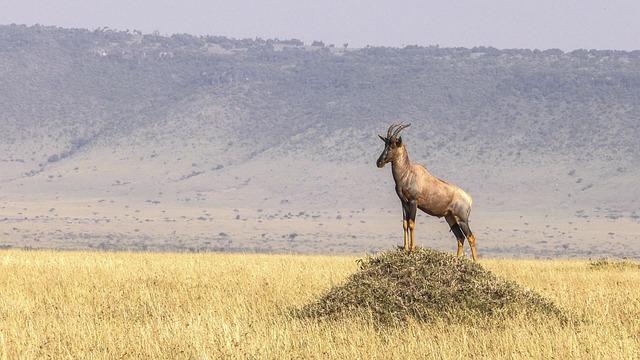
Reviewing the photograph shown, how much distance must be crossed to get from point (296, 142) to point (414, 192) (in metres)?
98.7

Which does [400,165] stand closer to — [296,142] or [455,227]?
[455,227]

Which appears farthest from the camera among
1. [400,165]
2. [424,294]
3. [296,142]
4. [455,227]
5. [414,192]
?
[296,142]

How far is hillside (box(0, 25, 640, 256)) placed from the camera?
8206cm

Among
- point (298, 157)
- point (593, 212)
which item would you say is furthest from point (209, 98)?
point (593, 212)

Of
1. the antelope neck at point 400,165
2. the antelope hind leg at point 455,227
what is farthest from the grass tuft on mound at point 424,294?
the antelope hind leg at point 455,227

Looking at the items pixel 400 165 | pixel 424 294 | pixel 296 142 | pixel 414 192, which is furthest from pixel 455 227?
pixel 296 142

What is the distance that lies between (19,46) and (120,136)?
41908 millimetres

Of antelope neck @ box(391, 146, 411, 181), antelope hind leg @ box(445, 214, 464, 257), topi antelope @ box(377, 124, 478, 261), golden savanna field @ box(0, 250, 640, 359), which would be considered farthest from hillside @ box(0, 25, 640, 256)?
antelope neck @ box(391, 146, 411, 181)

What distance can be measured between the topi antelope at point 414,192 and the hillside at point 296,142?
51082mm

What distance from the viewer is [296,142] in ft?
371

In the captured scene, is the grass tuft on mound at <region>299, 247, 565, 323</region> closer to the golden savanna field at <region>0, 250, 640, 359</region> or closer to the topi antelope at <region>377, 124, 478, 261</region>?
the golden savanna field at <region>0, 250, 640, 359</region>

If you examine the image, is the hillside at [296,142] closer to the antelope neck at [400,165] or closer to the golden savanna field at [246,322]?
the golden savanna field at [246,322]

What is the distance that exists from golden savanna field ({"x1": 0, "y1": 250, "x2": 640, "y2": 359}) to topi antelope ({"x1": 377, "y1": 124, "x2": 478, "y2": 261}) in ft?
5.62

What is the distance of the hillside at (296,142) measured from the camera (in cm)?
8206
